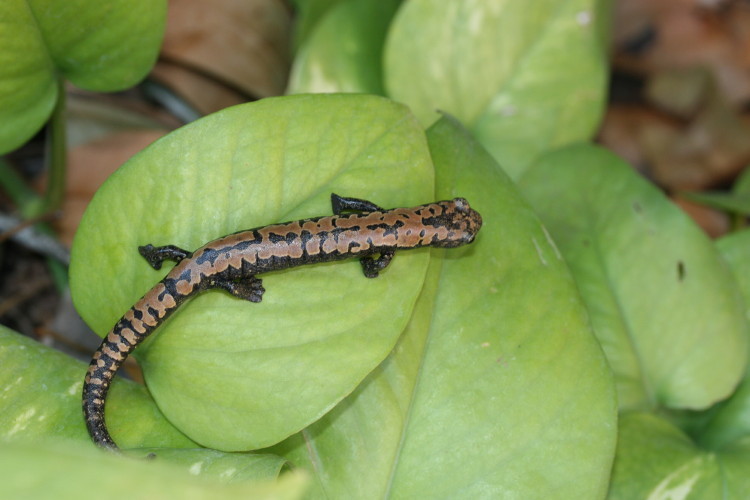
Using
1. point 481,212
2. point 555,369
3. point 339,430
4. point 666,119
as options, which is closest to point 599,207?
point 481,212

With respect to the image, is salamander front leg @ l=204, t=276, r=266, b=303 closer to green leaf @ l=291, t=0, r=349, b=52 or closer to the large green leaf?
the large green leaf

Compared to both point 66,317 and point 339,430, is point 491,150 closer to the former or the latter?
point 339,430

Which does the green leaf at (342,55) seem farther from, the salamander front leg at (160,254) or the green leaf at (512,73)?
the salamander front leg at (160,254)

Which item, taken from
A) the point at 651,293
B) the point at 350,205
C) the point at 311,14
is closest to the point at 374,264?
the point at 350,205

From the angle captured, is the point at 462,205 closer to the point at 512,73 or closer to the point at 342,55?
the point at 512,73

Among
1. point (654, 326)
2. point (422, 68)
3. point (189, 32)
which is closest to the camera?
point (654, 326)

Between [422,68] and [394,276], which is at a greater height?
[422,68]

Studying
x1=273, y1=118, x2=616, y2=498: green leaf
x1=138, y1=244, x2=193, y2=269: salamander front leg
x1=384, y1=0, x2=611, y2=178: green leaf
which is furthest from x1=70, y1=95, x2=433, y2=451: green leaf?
x1=384, y1=0, x2=611, y2=178: green leaf
